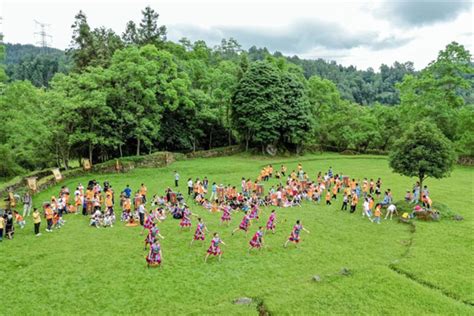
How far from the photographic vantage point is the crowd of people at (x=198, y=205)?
18938 millimetres

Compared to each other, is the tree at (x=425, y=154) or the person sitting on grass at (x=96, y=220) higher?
the tree at (x=425, y=154)

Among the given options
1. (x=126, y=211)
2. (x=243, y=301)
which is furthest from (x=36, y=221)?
(x=243, y=301)

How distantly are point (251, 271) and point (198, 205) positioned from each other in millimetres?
11708

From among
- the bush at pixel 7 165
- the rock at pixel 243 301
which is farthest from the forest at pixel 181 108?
the rock at pixel 243 301

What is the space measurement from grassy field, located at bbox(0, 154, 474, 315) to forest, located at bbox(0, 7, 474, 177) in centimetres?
1349

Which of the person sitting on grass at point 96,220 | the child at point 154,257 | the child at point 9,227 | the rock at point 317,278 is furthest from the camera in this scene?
the person sitting on grass at point 96,220

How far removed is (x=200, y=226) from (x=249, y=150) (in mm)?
34241

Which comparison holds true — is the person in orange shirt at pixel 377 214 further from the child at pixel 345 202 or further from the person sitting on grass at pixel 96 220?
the person sitting on grass at pixel 96 220

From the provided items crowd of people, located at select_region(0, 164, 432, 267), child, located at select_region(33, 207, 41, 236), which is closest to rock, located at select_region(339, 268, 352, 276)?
crowd of people, located at select_region(0, 164, 432, 267)

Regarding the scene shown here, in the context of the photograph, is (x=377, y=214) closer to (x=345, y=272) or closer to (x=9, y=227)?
(x=345, y=272)

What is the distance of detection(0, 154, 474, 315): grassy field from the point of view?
13031 mm

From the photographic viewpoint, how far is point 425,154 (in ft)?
80.1

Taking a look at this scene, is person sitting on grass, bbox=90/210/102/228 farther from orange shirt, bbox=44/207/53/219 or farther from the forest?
the forest

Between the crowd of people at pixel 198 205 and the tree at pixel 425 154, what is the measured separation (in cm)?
190
